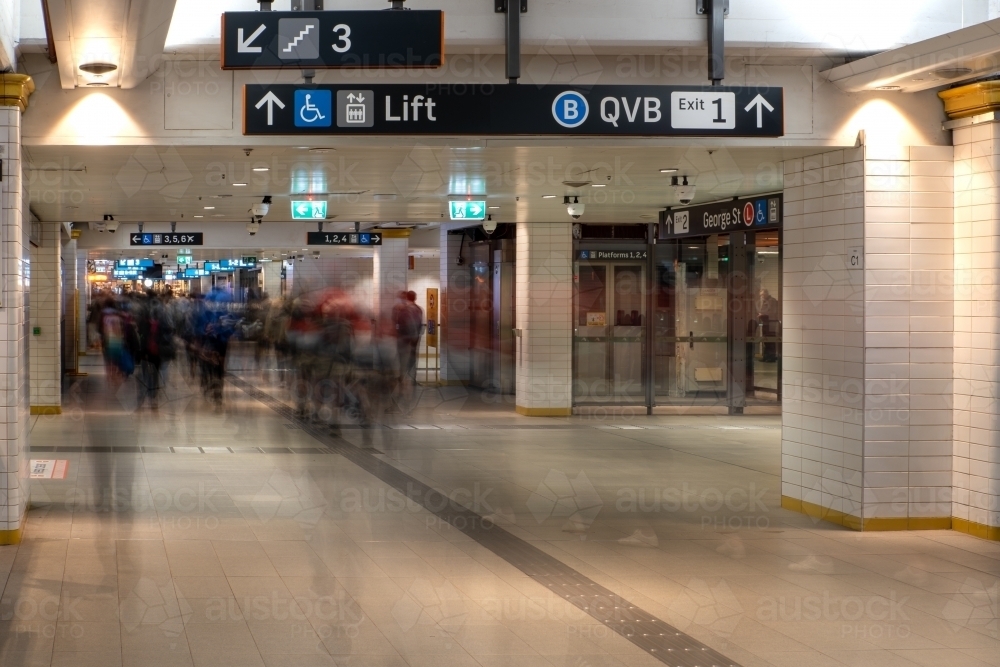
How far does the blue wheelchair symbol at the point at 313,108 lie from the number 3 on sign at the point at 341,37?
82 centimetres

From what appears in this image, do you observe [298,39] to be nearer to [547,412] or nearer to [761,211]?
[761,211]

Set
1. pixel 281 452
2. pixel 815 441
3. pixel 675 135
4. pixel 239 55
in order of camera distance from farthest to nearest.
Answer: pixel 281 452
pixel 815 441
pixel 675 135
pixel 239 55

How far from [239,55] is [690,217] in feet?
22.8

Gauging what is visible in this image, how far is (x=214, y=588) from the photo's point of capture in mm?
6430

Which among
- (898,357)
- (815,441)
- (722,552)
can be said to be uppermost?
(898,357)

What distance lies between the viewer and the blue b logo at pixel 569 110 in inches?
282

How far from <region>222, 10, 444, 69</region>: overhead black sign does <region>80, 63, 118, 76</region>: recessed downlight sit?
1337 millimetres

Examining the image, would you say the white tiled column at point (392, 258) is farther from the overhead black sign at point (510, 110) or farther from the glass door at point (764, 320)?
the overhead black sign at point (510, 110)

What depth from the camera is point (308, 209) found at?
610 inches

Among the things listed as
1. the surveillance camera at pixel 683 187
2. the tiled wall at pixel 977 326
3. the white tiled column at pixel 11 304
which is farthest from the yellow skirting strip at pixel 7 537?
the surveillance camera at pixel 683 187

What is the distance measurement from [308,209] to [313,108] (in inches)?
341

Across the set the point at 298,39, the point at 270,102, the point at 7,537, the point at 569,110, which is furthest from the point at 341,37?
the point at 7,537

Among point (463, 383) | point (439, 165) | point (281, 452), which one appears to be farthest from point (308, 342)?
point (463, 383)

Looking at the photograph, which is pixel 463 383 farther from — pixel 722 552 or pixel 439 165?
pixel 722 552
